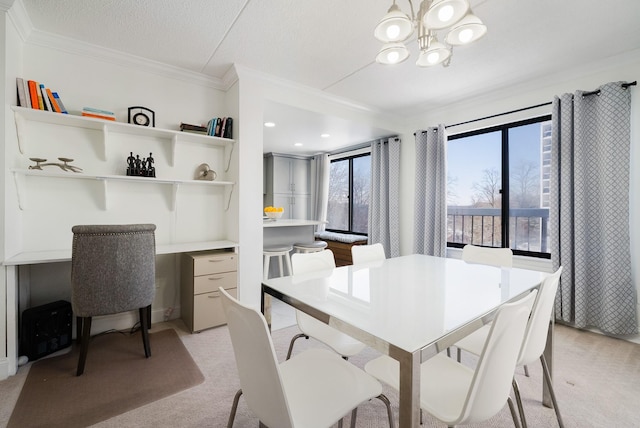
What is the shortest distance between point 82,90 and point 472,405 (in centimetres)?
330

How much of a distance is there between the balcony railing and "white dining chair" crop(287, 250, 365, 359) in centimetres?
245

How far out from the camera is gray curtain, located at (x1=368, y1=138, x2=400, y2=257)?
425 centimetres

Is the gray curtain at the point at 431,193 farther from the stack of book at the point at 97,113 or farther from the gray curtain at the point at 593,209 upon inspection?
the stack of book at the point at 97,113

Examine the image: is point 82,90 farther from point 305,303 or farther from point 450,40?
point 450,40

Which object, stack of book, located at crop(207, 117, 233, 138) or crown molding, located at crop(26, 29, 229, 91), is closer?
crown molding, located at crop(26, 29, 229, 91)

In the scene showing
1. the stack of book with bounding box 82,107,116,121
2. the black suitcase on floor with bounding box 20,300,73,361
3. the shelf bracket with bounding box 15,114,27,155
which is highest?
the stack of book with bounding box 82,107,116,121

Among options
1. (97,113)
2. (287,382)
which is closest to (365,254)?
(287,382)

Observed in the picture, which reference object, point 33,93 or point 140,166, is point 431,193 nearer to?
point 140,166

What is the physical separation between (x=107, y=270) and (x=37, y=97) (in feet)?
4.43

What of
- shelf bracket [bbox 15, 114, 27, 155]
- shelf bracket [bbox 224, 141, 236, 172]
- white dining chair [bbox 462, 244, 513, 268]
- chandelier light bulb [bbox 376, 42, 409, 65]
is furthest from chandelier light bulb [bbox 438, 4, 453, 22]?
shelf bracket [bbox 15, 114, 27, 155]

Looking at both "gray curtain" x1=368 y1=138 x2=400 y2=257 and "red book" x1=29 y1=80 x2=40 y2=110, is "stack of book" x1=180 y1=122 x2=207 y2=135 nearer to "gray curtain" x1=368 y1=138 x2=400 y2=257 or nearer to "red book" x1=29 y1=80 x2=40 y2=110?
"red book" x1=29 y1=80 x2=40 y2=110

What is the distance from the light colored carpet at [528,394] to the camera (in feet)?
4.91

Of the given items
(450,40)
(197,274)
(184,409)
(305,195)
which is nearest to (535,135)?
(450,40)

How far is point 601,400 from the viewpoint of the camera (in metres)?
1.67
